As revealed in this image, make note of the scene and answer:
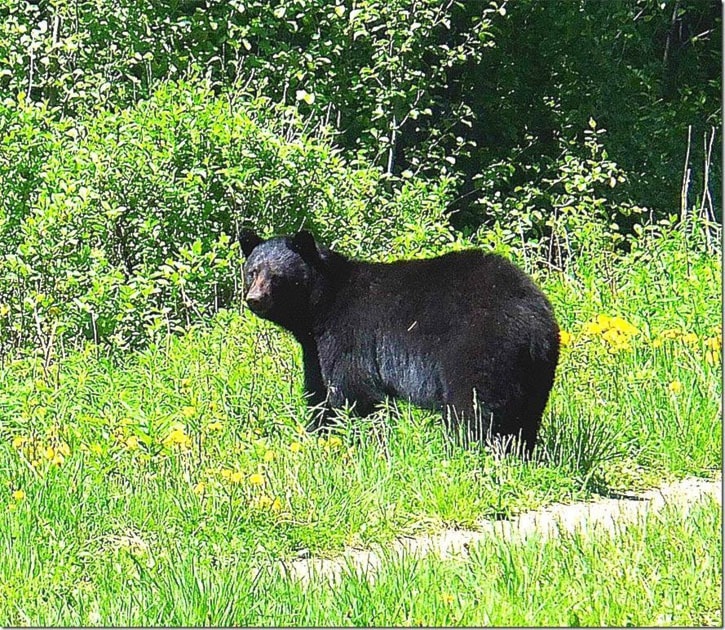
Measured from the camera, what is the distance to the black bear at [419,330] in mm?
5902

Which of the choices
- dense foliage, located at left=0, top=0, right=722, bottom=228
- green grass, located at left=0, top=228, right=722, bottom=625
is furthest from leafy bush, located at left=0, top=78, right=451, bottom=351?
green grass, located at left=0, top=228, right=722, bottom=625

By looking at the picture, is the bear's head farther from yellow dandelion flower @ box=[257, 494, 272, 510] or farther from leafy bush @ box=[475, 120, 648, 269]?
leafy bush @ box=[475, 120, 648, 269]

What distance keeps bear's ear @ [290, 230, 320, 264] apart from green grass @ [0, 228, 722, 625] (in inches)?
31.5

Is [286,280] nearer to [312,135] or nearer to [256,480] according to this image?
[256,480]

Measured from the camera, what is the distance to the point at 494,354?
5.87 metres

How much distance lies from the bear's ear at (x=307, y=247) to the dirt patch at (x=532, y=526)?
2542 mm

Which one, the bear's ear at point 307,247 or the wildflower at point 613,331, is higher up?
the bear's ear at point 307,247

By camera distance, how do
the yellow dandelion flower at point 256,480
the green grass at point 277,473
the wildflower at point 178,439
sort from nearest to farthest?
the green grass at point 277,473
the yellow dandelion flower at point 256,480
the wildflower at point 178,439

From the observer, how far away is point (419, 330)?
6348mm

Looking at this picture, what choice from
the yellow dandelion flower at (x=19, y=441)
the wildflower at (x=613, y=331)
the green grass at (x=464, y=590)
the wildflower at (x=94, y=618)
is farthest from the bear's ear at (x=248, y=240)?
the wildflower at (x=94, y=618)

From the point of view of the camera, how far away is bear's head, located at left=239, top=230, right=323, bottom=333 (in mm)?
7270

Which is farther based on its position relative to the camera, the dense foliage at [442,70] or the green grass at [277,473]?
the dense foliage at [442,70]

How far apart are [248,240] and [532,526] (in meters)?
3.20

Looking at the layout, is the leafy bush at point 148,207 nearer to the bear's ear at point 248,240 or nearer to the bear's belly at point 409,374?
the bear's ear at point 248,240
